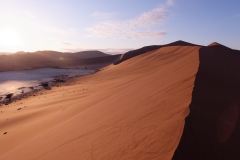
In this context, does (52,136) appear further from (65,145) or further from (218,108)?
(218,108)

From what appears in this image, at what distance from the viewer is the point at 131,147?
9.61 feet

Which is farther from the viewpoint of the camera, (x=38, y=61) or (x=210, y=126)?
(x=38, y=61)

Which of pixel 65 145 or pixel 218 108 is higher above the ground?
pixel 218 108

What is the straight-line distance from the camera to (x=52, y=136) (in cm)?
483

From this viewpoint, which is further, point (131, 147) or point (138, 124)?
point (138, 124)

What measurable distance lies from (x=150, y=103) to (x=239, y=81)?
3.54 m

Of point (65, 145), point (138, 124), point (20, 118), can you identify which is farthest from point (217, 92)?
point (20, 118)

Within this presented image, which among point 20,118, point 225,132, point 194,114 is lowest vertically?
point 20,118

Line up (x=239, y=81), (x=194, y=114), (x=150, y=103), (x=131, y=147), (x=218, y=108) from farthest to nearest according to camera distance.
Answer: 1. (x=239, y=81)
2. (x=150, y=103)
3. (x=218, y=108)
4. (x=194, y=114)
5. (x=131, y=147)

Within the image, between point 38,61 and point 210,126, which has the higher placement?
point 38,61

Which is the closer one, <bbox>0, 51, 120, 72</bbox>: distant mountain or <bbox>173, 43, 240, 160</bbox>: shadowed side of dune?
<bbox>173, 43, 240, 160</bbox>: shadowed side of dune

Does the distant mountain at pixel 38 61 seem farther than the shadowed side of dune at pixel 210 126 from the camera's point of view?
Yes

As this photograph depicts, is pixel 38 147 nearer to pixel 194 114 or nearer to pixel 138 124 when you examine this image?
pixel 138 124

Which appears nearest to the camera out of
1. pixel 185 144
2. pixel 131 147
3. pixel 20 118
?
pixel 185 144
